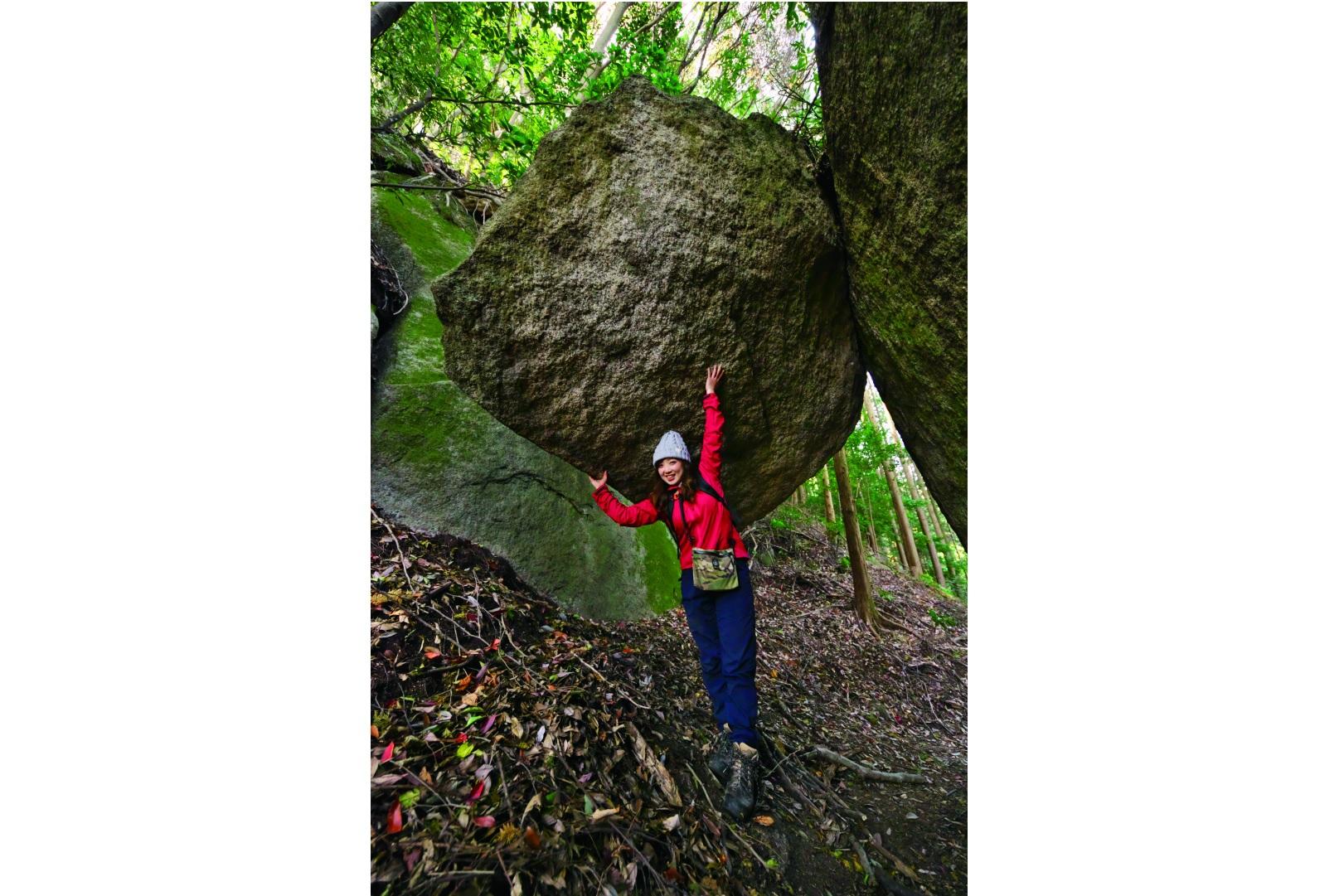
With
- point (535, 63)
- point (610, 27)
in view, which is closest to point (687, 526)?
point (535, 63)

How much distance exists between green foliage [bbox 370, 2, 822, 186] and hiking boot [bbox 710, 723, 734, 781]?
3791 mm

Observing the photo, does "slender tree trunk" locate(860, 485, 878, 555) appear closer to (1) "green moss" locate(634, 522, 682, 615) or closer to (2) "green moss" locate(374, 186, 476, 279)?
(1) "green moss" locate(634, 522, 682, 615)

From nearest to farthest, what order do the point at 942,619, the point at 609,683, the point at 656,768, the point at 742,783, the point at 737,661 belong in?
the point at 656,768 < the point at 742,783 < the point at 737,661 < the point at 609,683 < the point at 942,619

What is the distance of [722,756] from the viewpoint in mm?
2592

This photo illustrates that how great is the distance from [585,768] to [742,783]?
35.5 inches

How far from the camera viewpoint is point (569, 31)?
348cm

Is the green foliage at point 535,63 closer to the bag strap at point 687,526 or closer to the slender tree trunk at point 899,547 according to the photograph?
the bag strap at point 687,526

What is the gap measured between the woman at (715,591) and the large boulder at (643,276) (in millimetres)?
250

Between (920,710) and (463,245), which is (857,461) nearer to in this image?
(920,710)

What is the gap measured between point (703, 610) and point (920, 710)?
3.81m

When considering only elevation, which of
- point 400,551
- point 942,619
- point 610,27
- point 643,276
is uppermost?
point 610,27

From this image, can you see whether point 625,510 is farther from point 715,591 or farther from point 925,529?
point 925,529

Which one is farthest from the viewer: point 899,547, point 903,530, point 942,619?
point 899,547

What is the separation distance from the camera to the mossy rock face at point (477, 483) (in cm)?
343
